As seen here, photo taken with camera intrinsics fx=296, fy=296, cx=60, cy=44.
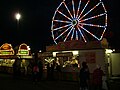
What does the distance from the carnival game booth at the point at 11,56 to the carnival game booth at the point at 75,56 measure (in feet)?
26.3

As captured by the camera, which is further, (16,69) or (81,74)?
(16,69)

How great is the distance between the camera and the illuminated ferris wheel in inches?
1182

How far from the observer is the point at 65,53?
87.4 ft

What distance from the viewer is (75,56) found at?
2669 cm

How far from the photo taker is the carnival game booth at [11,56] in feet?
122

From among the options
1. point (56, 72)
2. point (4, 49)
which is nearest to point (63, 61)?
point (56, 72)

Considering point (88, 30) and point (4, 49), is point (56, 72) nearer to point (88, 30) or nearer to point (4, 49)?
point (88, 30)

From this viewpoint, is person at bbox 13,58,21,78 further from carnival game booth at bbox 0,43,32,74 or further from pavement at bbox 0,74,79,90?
pavement at bbox 0,74,79,90

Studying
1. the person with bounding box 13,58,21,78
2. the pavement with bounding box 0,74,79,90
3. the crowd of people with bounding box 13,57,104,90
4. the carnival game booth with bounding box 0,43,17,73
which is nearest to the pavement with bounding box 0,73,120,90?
the pavement with bounding box 0,74,79,90

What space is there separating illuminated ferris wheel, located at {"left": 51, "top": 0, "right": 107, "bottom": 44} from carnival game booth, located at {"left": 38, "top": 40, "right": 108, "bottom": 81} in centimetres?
333

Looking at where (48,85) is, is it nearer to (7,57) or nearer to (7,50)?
(7,57)

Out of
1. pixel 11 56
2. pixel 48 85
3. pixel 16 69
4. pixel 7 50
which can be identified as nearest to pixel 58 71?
pixel 48 85

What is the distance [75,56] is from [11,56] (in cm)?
1564

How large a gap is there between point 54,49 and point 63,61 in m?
1.42
